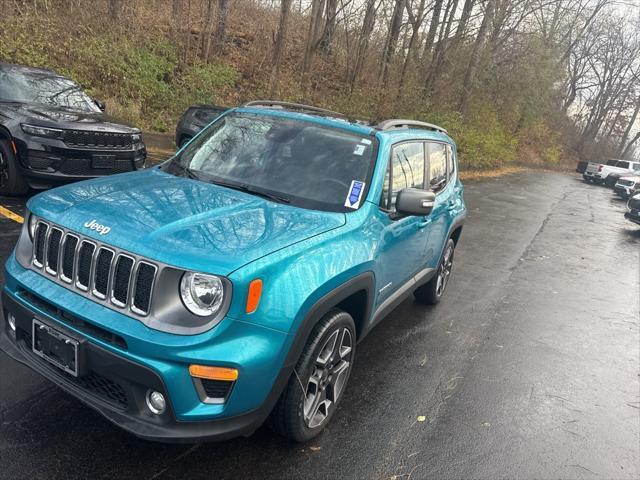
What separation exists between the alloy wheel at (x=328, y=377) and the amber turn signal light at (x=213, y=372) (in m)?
0.62

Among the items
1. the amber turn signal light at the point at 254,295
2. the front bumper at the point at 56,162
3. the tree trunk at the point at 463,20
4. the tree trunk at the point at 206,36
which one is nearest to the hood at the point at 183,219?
the amber turn signal light at the point at 254,295

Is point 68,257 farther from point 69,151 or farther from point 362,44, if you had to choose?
point 362,44

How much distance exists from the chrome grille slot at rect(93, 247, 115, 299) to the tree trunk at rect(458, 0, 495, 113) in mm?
22643

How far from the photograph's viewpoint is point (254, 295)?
87.0 inches

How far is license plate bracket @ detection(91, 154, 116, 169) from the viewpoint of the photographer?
650 centimetres

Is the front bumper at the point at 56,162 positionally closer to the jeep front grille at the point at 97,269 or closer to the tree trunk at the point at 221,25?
the jeep front grille at the point at 97,269

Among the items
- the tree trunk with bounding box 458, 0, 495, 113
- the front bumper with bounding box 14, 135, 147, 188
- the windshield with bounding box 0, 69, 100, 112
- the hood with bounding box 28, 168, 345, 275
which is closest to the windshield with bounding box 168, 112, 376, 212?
the hood with bounding box 28, 168, 345, 275

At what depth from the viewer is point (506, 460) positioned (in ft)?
10.1

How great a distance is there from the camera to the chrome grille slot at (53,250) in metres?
2.50

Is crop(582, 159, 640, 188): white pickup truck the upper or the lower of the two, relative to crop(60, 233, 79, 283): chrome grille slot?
lower

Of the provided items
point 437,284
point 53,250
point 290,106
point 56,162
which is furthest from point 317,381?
point 56,162

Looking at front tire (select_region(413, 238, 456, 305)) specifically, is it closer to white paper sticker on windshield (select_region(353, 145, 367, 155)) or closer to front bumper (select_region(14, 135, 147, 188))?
white paper sticker on windshield (select_region(353, 145, 367, 155))

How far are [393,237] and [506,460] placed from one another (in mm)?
1639

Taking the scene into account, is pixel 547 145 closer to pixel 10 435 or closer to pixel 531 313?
pixel 531 313
